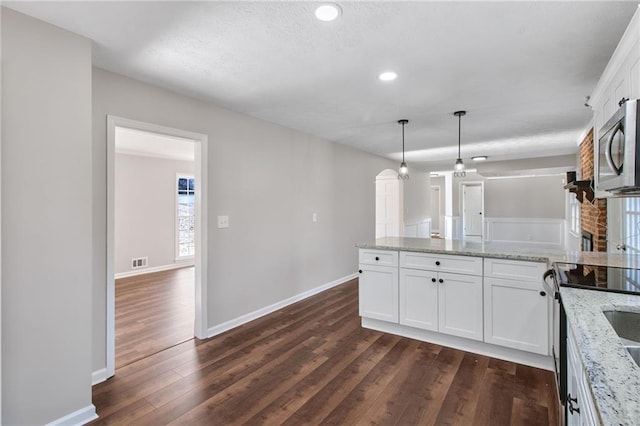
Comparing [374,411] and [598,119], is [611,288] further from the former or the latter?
[598,119]

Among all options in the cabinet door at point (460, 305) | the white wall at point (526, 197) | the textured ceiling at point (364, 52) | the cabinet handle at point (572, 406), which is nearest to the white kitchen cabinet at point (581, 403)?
the cabinet handle at point (572, 406)

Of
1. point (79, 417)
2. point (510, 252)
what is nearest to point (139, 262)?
point (79, 417)

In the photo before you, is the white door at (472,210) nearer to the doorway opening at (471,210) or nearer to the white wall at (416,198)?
the doorway opening at (471,210)

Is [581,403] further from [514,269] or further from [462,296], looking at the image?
[462,296]

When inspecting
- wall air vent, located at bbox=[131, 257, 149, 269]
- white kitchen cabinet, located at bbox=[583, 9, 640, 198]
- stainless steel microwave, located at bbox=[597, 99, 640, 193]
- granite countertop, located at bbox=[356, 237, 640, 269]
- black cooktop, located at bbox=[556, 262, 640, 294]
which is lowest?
wall air vent, located at bbox=[131, 257, 149, 269]

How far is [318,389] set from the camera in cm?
237

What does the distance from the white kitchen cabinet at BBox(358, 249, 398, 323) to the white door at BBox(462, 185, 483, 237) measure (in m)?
8.18

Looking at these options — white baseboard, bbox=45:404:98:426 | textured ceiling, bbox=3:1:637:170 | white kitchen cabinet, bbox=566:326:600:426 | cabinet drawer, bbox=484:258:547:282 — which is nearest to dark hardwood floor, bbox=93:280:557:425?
white baseboard, bbox=45:404:98:426

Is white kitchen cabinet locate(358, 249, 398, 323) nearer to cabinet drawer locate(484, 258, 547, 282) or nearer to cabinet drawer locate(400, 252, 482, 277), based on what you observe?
cabinet drawer locate(400, 252, 482, 277)

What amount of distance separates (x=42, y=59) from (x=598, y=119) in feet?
13.4

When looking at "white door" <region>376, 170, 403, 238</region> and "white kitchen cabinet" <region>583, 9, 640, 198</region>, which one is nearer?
"white kitchen cabinet" <region>583, 9, 640, 198</region>

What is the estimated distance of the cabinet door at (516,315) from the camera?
104 inches

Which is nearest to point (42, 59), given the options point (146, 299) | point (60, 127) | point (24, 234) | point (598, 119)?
point (60, 127)

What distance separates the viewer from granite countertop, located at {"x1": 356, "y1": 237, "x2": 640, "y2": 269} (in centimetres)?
237
